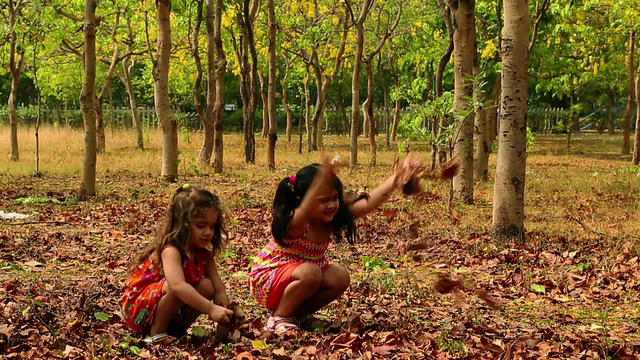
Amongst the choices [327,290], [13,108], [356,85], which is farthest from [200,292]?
[13,108]

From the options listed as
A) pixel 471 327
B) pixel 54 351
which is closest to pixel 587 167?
pixel 471 327

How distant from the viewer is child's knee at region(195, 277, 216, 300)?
15.3 feet

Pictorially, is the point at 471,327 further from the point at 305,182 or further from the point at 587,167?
the point at 587,167

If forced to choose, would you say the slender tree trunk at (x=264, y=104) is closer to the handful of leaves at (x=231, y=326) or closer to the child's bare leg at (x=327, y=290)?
the child's bare leg at (x=327, y=290)

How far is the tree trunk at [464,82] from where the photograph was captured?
11.6 m

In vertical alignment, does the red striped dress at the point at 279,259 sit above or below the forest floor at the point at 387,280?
above

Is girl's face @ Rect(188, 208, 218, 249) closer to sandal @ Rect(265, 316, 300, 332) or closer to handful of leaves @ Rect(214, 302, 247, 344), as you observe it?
handful of leaves @ Rect(214, 302, 247, 344)

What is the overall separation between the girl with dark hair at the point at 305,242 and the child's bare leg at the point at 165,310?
68 cm

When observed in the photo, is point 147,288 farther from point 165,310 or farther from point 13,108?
point 13,108

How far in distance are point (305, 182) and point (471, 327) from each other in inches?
58.5

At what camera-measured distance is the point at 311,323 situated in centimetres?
514

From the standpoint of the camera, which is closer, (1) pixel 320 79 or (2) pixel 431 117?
(2) pixel 431 117

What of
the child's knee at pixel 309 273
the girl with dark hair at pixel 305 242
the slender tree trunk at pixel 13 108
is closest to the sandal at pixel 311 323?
the girl with dark hair at pixel 305 242

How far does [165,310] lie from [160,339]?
181mm
